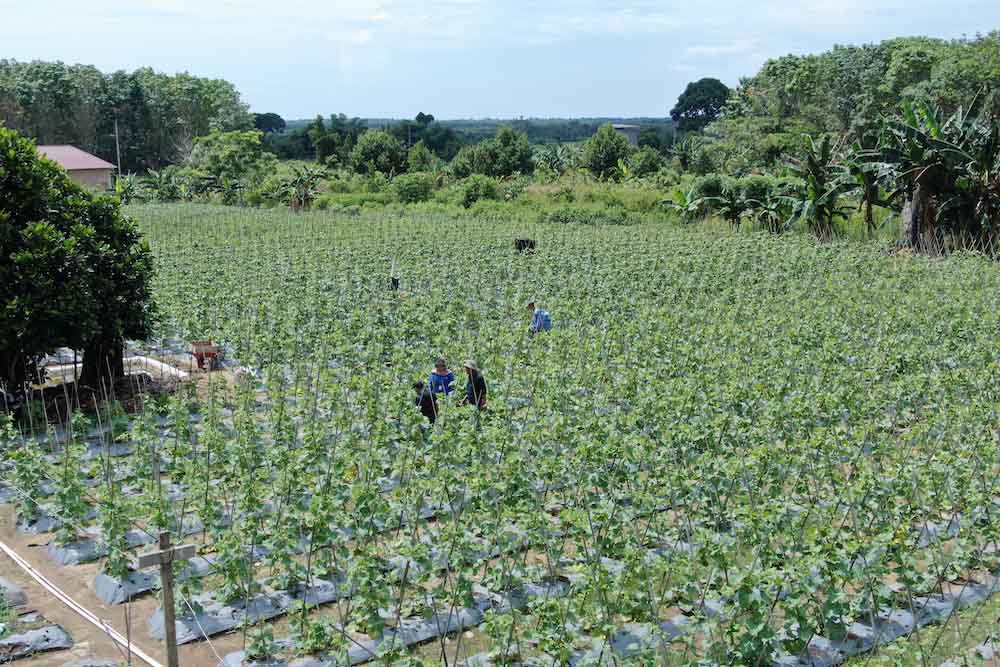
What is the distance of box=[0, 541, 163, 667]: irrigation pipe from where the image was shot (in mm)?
5086

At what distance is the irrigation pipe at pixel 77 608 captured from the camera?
509 cm

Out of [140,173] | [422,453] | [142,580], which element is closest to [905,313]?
[422,453]

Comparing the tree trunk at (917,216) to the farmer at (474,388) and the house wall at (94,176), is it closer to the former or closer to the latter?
the farmer at (474,388)

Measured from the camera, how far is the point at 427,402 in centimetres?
857

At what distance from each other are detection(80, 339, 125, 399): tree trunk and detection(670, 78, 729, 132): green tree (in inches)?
4089

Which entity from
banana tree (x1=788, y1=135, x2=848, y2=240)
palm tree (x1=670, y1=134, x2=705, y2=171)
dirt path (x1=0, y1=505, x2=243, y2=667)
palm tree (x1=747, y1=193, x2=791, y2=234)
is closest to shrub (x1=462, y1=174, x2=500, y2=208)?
palm tree (x1=747, y1=193, x2=791, y2=234)

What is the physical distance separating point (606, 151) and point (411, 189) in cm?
974

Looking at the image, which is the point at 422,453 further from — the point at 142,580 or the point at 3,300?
the point at 3,300

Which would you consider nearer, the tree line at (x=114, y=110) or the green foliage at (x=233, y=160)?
the green foliage at (x=233, y=160)

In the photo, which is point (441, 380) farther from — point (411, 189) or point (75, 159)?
point (75, 159)

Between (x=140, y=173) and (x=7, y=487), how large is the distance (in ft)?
172

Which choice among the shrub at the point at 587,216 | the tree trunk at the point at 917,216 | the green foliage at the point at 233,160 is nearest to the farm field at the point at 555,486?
the tree trunk at the point at 917,216

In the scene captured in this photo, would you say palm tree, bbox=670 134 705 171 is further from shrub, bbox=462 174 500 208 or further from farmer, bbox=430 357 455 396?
farmer, bbox=430 357 455 396

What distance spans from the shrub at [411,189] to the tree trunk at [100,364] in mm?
22926
